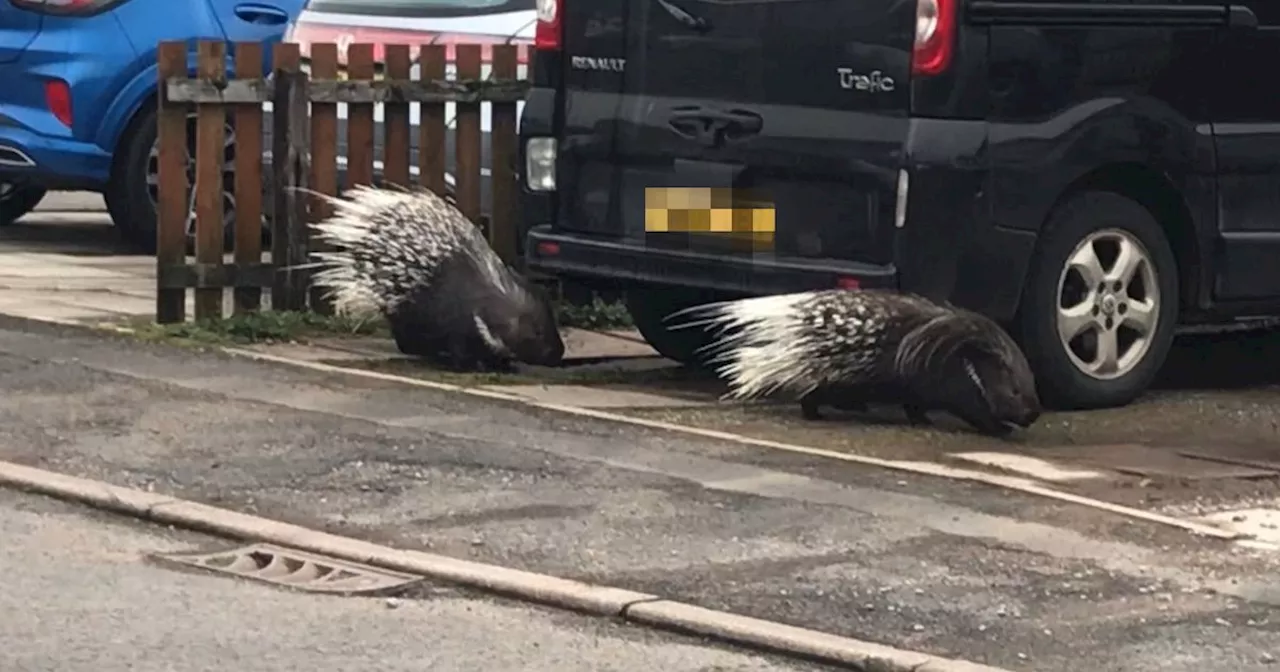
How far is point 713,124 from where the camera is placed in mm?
9164

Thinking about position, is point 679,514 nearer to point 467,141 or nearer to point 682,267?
point 682,267

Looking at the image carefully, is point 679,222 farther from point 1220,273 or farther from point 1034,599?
point 1034,599

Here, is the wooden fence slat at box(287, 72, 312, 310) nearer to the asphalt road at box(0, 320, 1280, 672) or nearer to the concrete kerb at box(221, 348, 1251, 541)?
the concrete kerb at box(221, 348, 1251, 541)

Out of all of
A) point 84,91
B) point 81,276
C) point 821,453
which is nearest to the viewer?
point 821,453

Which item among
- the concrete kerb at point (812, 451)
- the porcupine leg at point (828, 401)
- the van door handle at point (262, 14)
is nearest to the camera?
the concrete kerb at point (812, 451)

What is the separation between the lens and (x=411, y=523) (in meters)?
7.12

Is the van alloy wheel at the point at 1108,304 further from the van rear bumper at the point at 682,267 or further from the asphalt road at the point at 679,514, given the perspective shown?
the asphalt road at the point at 679,514

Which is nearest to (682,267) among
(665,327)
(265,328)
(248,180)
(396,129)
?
(665,327)

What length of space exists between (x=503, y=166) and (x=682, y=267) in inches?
77.4

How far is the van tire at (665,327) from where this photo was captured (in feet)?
33.3

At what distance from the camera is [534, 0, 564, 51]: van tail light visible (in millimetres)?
9812

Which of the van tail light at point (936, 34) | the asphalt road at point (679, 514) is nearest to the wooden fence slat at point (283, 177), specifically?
the asphalt road at point (679, 514)

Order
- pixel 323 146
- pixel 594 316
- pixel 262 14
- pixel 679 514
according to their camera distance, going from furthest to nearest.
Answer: pixel 262 14 → pixel 594 316 → pixel 323 146 → pixel 679 514

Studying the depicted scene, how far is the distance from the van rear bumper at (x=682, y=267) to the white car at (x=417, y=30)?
1294 mm
